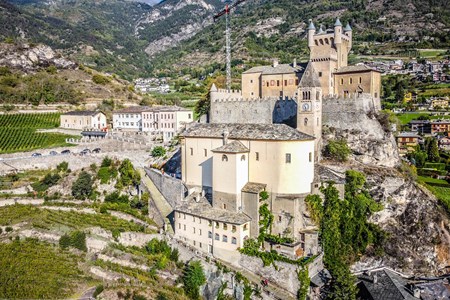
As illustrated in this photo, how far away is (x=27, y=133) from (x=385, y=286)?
5834 cm

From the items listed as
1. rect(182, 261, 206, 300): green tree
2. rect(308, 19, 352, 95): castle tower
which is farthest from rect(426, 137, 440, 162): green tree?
rect(182, 261, 206, 300): green tree

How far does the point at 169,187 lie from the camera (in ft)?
146

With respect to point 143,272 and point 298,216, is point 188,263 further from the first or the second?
point 298,216

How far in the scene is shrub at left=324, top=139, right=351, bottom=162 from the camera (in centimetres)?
4316

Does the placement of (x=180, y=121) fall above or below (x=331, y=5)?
below

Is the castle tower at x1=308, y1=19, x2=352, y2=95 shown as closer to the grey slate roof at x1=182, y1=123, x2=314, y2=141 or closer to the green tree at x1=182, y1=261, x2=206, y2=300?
the grey slate roof at x1=182, y1=123, x2=314, y2=141

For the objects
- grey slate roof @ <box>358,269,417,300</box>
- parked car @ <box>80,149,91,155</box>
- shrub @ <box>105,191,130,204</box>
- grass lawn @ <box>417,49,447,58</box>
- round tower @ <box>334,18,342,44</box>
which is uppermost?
grass lawn @ <box>417,49,447,58</box>

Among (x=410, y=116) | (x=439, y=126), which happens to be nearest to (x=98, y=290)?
(x=439, y=126)

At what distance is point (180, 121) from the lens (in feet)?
224

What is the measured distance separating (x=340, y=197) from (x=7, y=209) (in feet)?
115

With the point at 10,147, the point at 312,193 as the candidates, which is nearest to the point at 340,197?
the point at 312,193

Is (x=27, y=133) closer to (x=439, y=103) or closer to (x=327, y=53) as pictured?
(x=327, y=53)

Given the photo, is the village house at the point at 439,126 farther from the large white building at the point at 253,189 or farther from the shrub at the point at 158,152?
the large white building at the point at 253,189

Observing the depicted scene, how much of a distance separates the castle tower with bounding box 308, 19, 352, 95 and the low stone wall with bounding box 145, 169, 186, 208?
69.3 ft
